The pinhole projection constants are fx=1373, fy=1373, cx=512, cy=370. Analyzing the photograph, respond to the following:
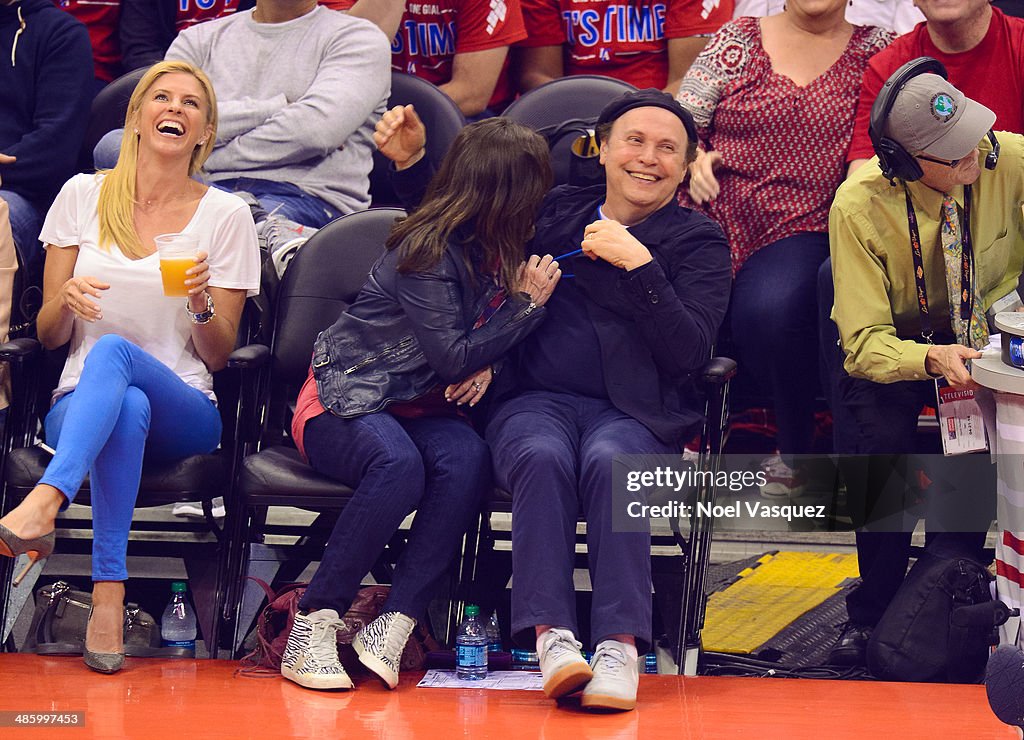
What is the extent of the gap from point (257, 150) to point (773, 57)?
1456 millimetres

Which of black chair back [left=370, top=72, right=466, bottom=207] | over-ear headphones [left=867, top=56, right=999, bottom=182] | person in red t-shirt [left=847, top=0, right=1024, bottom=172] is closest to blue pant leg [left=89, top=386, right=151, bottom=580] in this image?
black chair back [left=370, top=72, right=466, bottom=207]

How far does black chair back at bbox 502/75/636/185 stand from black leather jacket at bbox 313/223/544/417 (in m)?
0.82

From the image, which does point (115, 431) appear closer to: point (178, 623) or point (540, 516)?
point (178, 623)

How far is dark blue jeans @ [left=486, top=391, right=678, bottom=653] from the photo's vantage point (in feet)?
9.14

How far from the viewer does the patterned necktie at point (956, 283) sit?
119 inches

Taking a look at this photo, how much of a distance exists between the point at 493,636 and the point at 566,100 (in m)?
1.53

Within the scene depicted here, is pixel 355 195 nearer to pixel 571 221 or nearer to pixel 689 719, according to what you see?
pixel 571 221

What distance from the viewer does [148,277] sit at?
3.28 m

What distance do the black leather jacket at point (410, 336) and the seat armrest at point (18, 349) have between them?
67 cm

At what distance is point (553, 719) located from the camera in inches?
107

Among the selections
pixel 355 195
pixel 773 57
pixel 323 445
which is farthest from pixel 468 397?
pixel 773 57

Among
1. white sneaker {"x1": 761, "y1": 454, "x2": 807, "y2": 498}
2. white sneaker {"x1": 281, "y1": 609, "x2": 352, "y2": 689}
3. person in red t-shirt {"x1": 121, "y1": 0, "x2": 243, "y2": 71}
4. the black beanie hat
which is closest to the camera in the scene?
white sneaker {"x1": 281, "y1": 609, "x2": 352, "y2": 689}

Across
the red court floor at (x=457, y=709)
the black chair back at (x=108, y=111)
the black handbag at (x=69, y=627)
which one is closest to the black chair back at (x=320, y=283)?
the black handbag at (x=69, y=627)

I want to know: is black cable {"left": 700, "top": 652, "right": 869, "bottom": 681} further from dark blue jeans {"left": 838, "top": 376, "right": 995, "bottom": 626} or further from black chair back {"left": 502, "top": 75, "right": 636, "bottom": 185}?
black chair back {"left": 502, "top": 75, "right": 636, "bottom": 185}
